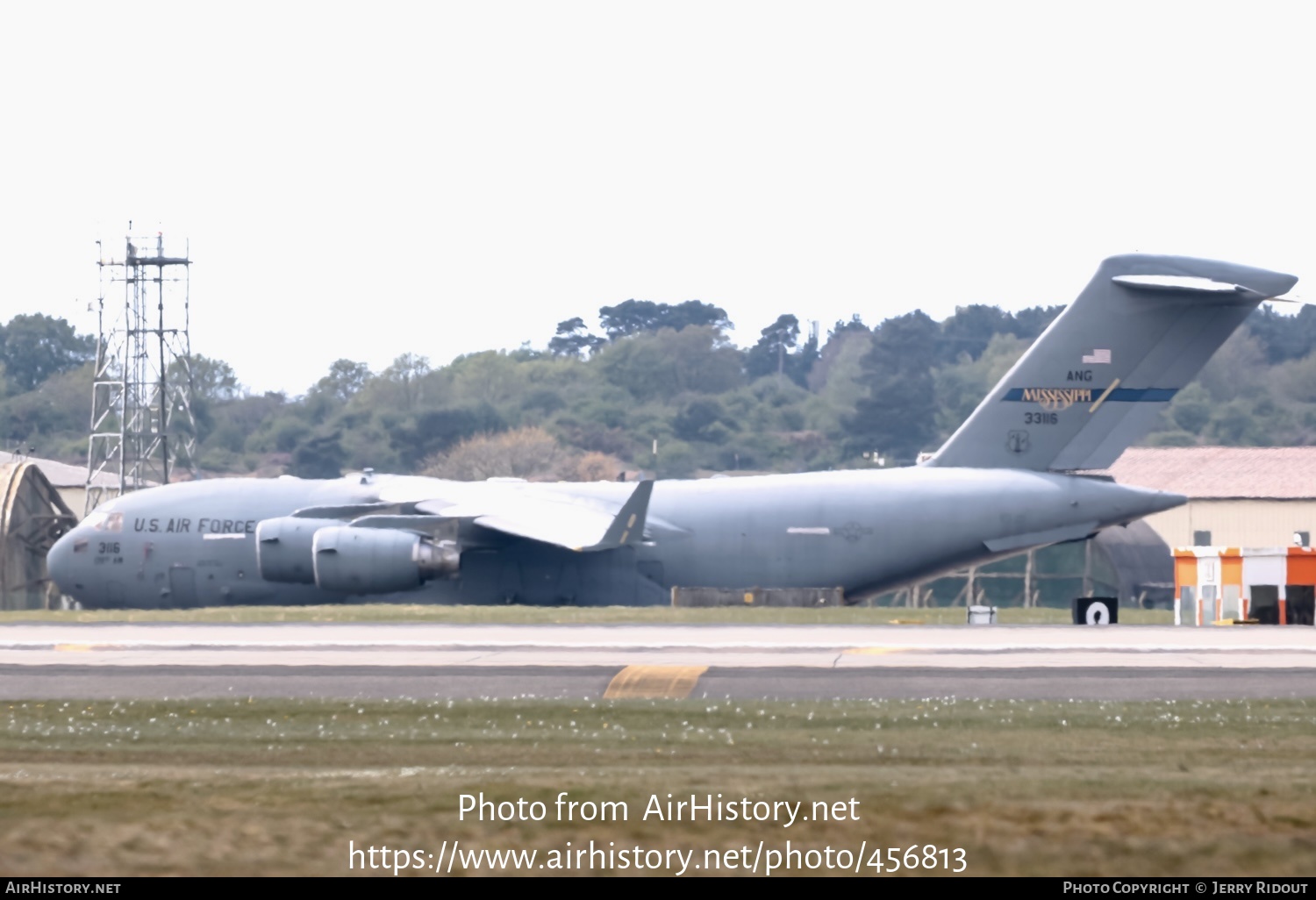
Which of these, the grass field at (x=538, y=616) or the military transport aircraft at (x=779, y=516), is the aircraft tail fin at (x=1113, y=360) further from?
the grass field at (x=538, y=616)

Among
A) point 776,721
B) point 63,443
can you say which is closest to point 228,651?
point 776,721

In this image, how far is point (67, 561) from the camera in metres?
33.8

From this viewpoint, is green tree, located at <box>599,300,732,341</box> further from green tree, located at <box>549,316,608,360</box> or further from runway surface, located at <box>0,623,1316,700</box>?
runway surface, located at <box>0,623,1316,700</box>

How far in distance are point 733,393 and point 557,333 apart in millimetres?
39361

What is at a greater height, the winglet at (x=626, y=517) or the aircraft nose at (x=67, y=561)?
the winglet at (x=626, y=517)

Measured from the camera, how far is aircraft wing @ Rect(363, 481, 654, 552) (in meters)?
29.7

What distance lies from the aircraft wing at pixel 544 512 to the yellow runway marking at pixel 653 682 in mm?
9919

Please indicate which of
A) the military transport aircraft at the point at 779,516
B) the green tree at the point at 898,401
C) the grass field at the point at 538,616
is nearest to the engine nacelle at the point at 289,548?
the military transport aircraft at the point at 779,516

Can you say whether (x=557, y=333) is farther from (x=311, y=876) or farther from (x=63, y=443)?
(x=311, y=876)

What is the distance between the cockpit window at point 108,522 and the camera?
33656mm

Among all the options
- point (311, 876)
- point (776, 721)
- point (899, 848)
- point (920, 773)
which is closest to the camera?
point (311, 876)

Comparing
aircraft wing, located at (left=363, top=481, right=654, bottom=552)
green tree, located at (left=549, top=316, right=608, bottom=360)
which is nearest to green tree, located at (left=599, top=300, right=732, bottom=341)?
green tree, located at (left=549, top=316, right=608, bottom=360)

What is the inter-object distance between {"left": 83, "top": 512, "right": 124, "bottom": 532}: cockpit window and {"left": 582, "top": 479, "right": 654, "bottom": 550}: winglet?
10.6m

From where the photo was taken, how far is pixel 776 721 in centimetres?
1501
